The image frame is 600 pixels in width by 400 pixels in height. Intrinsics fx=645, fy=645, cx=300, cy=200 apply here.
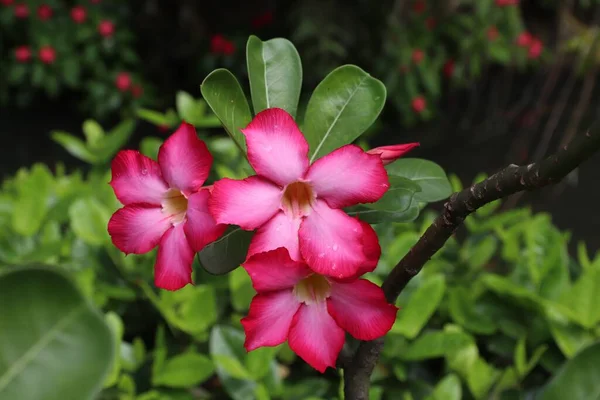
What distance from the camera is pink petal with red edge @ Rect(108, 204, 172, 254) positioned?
53 cm

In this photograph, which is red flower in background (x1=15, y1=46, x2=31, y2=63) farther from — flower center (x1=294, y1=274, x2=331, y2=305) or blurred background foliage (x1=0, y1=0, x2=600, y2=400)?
flower center (x1=294, y1=274, x2=331, y2=305)

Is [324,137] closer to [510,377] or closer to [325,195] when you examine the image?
[325,195]

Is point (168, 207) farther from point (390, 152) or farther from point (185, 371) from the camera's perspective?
point (185, 371)

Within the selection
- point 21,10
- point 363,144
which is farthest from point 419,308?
point 21,10

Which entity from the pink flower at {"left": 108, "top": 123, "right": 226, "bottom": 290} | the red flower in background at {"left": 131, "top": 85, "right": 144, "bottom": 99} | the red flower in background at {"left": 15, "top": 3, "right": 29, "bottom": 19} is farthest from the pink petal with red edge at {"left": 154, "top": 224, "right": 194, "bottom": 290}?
the red flower in background at {"left": 15, "top": 3, "right": 29, "bottom": 19}

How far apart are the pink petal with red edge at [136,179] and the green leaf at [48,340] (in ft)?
0.70

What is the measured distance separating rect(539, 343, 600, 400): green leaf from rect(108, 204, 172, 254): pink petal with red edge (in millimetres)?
330

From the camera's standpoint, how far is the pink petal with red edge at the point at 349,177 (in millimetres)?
495

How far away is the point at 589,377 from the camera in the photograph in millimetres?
481

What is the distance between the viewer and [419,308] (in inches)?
40.3

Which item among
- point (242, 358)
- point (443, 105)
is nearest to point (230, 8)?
point (443, 105)

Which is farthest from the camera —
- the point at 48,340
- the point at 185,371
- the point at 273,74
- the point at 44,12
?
the point at 44,12

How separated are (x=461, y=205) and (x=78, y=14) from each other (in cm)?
480

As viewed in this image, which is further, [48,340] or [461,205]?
[461,205]
